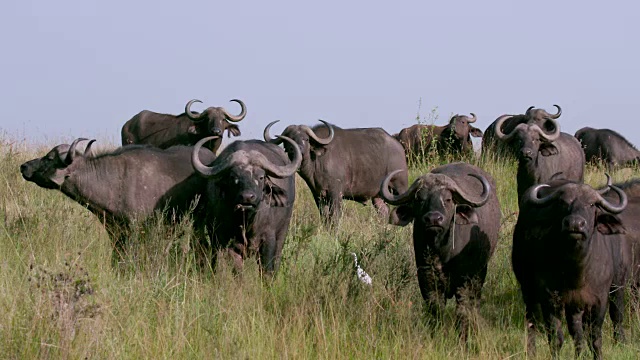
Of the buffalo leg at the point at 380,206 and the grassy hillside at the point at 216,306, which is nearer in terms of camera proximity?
the grassy hillside at the point at 216,306

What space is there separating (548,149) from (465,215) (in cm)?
596

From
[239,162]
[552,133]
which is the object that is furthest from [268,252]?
[552,133]

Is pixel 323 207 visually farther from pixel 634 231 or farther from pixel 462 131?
pixel 462 131

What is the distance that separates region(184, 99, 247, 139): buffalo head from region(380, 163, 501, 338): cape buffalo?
8.61 metres

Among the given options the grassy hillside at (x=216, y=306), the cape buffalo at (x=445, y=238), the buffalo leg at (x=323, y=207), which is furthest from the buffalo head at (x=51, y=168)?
the buffalo leg at (x=323, y=207)

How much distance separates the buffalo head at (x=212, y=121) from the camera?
16.6m

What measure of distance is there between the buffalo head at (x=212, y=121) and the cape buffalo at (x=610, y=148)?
25.2 ft

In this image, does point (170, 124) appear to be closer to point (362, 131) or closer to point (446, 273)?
point (362, 131)

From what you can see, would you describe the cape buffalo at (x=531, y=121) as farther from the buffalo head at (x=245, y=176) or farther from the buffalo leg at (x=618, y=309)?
the buffalo leg at (x=618, y=309)

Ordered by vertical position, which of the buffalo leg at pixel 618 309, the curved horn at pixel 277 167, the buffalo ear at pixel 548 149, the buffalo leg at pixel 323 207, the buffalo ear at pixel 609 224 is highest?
the curved horn at pixel 277 167

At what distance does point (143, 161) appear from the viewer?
1002cm

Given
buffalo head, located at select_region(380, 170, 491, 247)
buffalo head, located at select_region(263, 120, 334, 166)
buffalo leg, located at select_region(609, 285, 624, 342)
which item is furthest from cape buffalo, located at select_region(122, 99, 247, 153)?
buffalo leg, located at select_region(609, 285, 624, 342)

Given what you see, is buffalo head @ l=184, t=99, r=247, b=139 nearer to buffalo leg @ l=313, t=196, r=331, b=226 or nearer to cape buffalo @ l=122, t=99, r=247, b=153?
cape buffalo @ l=122, t=99, r=247, b=153

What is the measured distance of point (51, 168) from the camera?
9.66 m
